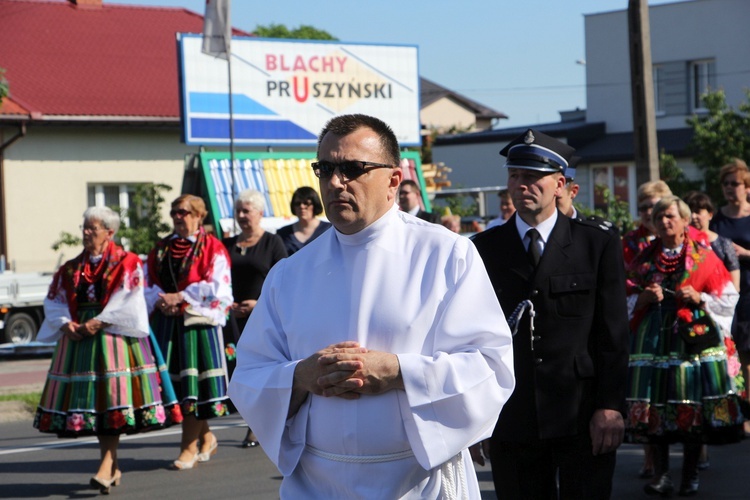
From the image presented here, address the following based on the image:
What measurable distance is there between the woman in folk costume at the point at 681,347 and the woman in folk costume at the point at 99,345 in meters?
3.37

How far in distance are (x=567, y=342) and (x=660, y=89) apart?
1575 inches

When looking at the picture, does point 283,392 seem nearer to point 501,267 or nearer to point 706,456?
point 501,267

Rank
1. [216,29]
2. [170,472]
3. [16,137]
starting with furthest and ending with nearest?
[16,137]
[216,29]
[170,472]

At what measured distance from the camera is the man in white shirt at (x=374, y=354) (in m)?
3.46

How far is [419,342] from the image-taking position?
354cm

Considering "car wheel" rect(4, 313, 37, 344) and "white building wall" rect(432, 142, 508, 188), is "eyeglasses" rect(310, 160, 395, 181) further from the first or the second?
"white building wall" rect(432, 142, 508, 188)

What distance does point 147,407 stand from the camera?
869 centimetres

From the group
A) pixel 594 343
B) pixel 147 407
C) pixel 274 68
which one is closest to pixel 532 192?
pixel 594 343

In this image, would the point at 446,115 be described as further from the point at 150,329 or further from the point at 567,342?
the point at 567,342

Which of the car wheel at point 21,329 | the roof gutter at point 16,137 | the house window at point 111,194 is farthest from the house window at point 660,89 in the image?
the car wheel at point 21,329

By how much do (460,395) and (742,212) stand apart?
7144 millimetres

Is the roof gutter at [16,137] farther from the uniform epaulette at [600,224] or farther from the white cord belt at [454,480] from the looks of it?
the white cord belt at [454,480]

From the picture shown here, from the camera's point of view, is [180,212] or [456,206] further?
[456,206]

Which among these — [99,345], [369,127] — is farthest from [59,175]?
[369,127]
